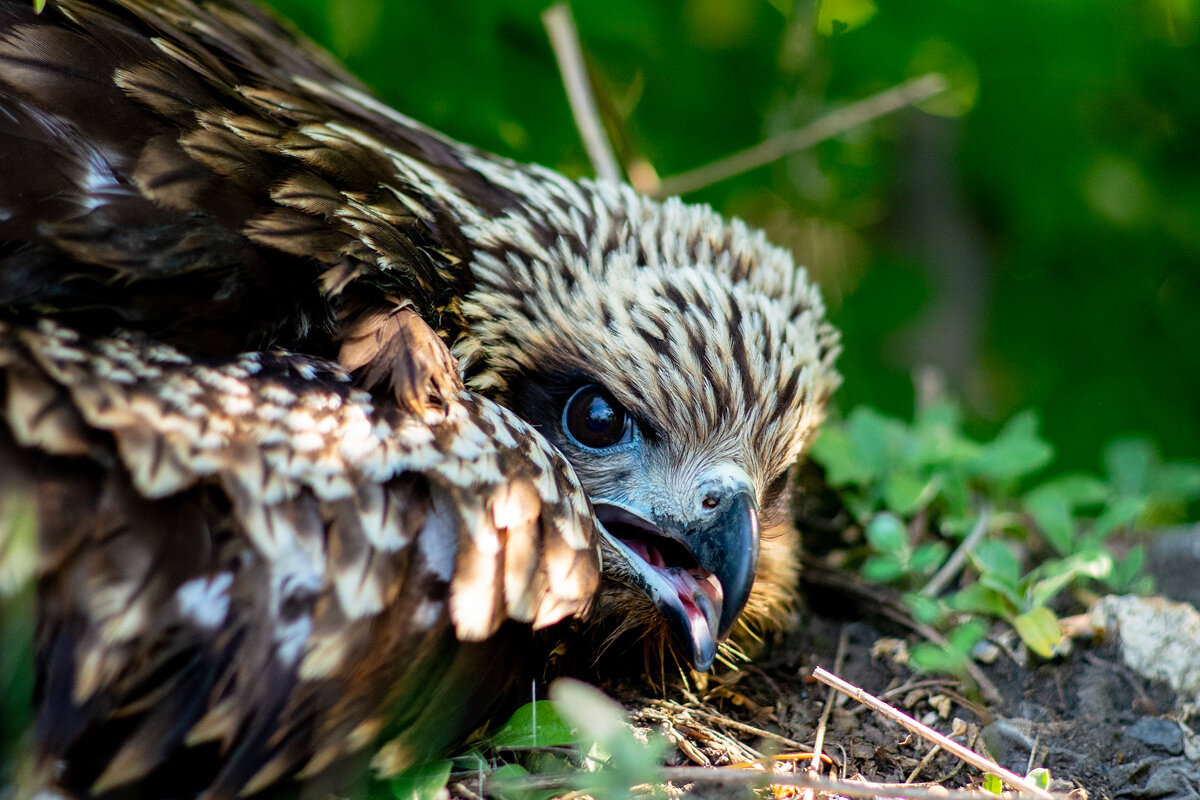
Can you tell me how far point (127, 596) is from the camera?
1658 millimetres

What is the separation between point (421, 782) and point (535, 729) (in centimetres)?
25

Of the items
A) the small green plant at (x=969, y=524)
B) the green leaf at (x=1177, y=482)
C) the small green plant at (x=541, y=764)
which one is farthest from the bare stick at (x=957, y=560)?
the small green plant at (x=541, y=764)

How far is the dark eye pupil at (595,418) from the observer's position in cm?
253

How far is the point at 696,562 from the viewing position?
2424 millimetres

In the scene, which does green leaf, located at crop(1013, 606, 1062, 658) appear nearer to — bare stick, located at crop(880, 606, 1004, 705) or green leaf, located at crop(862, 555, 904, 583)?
bare stick, located at crop(880, 606, 1004, 705)

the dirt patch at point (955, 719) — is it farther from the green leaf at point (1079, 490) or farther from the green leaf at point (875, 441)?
the green leaf at point (1079, 490)

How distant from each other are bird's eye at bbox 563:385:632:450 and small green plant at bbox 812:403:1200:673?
2.69ft

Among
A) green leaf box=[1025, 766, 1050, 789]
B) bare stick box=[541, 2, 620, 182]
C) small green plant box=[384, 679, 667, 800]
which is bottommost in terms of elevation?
small green plant box=[384, 679, 667, 800]

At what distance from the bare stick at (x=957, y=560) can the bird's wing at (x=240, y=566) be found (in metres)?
1.39

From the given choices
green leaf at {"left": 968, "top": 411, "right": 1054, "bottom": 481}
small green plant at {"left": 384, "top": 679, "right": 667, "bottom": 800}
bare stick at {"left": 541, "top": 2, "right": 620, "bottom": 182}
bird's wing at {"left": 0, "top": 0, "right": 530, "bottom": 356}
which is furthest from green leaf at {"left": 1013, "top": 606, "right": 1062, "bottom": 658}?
bare stick at {"left": 541, "top": 2, "right": 620, "bottom": 182}

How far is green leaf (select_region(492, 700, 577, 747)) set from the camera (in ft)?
6.67

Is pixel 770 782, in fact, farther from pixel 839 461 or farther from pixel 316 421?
pixel 839 461

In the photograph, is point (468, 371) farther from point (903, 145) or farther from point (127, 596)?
point (903, 145)

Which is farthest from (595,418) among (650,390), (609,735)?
(609,735)
